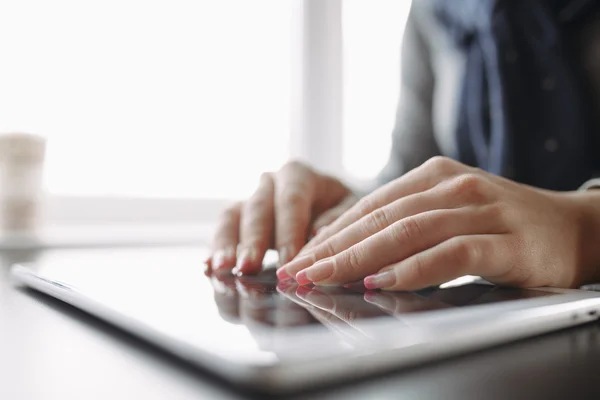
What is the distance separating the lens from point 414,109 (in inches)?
55.7

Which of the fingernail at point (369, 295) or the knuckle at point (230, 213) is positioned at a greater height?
the knuckle at point (230, 213)

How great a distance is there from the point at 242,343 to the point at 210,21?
6.33ft

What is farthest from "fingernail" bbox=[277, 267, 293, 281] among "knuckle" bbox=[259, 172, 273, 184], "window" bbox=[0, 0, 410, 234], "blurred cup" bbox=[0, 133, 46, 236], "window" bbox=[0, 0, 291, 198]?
"window" bbox=[0, 0, 410, 234]

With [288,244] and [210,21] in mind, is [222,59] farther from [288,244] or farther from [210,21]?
[288,244]

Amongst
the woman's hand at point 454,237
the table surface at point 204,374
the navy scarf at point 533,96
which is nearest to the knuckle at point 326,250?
the woman's hand at point 454,237

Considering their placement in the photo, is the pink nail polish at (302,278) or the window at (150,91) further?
the window at (150,91)

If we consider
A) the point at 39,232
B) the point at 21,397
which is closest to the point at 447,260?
the point at 21,397

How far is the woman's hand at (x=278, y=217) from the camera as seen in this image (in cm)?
60

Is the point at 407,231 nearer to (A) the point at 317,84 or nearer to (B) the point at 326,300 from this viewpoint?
(B) the point at 326,300

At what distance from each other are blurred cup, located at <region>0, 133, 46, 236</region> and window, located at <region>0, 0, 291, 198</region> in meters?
0.18

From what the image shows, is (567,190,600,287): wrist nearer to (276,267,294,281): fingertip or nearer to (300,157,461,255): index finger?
(300,157,461,255): index finger

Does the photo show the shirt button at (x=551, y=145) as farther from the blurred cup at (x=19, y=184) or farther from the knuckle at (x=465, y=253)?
the blurred cup at (x=19, y=184)

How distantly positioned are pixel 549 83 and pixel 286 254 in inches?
31.1

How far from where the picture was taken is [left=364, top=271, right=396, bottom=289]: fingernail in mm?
400
